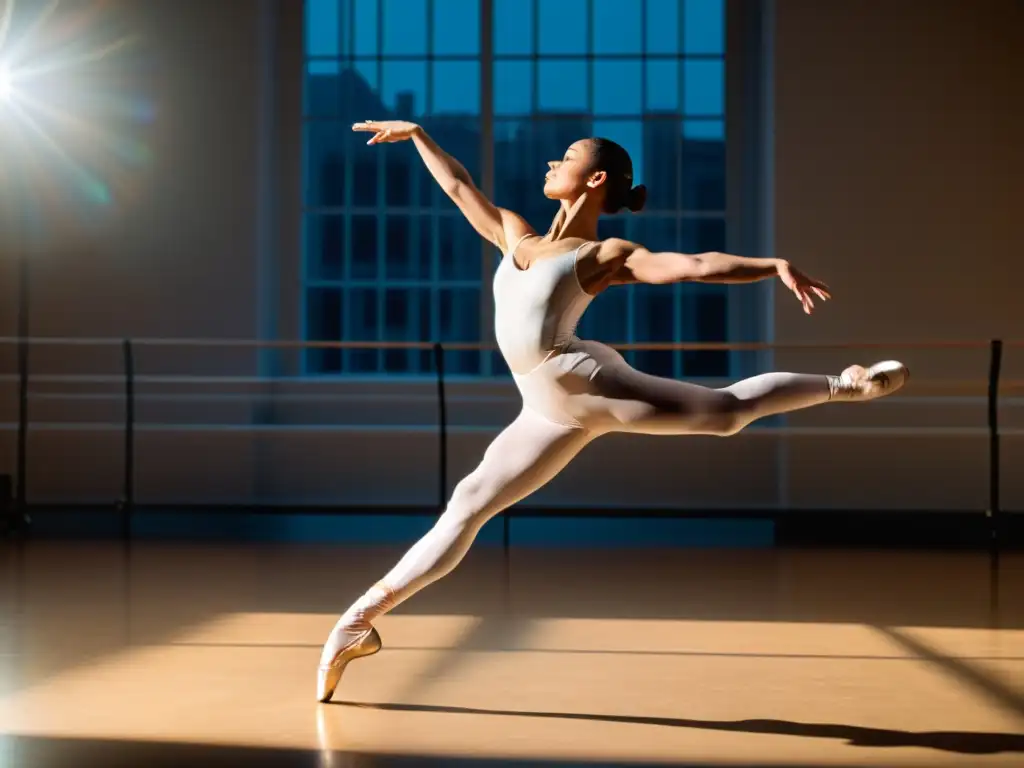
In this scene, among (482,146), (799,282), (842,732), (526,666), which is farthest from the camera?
(482,146)

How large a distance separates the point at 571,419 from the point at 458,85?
15.2 feet

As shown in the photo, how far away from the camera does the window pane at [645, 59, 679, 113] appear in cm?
652

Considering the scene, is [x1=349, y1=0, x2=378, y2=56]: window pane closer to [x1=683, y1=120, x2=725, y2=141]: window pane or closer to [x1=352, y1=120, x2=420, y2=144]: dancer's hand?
[x1=683, y1=120, x2=725, y2=141]: window pane

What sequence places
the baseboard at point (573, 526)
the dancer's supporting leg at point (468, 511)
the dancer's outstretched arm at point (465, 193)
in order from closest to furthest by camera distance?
1. the dancer's supporting leg at point (468, 511)
2. the dancer's outstretched arm at point (465, 193)
3. the baseboard at point (573, 526)

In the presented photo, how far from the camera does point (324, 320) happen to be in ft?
21.6

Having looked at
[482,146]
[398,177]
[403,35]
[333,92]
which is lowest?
[398,177]

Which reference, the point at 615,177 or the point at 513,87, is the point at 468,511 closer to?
the point at 615,177

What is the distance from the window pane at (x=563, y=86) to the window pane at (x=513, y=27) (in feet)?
0.44

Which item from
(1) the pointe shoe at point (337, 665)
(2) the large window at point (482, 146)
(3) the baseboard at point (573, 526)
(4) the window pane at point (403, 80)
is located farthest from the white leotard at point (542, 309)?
(4) the window pane at point (403, 80)

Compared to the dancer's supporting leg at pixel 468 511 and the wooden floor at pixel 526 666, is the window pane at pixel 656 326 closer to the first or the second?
the wooden floor at pixel 526 666

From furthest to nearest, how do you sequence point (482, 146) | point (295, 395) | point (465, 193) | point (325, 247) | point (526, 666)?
point (325, 247)
point (482, 146)
point (295, 395)
point (526, 666)
point (465, 193)

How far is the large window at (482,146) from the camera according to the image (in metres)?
6.52

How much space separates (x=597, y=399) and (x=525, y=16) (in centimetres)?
476

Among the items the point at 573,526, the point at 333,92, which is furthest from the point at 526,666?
the point at 333,92
